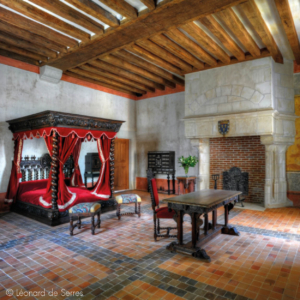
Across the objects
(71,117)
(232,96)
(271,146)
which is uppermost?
(232,96)

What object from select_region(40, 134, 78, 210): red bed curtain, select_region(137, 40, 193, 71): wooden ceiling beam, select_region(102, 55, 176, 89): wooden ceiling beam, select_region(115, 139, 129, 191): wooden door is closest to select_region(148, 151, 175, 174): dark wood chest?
select_region(115, 139, 129, 191): wooden door

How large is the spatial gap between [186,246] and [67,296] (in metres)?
1.80

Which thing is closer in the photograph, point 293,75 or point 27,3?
point 27,3

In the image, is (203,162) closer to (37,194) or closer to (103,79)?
(103,79)

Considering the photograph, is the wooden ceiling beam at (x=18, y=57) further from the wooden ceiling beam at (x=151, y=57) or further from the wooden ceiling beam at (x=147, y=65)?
the wooden ceiling beam at (x=151, y=57)

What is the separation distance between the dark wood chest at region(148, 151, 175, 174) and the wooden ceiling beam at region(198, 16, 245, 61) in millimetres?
4019

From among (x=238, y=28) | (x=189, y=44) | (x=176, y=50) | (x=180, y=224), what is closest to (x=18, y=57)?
(x=176, y=50)

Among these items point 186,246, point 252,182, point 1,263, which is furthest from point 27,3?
point 252,182

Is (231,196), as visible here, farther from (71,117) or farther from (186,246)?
(71,117)

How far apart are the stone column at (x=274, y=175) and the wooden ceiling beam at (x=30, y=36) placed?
5.80m

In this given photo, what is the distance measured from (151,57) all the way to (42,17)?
9.32ft

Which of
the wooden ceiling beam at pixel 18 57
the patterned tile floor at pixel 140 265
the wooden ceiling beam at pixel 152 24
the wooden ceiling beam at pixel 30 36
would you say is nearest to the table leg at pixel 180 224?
the patterned tile floor at pixel 140 265

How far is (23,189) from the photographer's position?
6.36m

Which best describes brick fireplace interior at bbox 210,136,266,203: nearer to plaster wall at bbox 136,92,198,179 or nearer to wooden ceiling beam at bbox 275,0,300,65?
plaster wall at bbox 136,92,198,179
